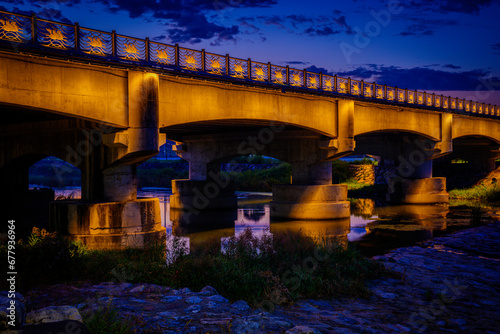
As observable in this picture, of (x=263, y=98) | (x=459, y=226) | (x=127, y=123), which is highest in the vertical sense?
(x=263, y=98)

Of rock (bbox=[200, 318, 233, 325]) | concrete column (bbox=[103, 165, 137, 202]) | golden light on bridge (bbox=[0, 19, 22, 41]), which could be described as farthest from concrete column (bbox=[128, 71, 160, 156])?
rock (bbox=[200, 318, 233, 325])

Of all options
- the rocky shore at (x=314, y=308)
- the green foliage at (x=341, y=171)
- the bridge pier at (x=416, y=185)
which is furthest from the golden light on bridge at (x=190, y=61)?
the green foliage at (x=341, y=171)

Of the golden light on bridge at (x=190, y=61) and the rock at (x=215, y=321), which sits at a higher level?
the golden light on bridge at (x=190, y=61)

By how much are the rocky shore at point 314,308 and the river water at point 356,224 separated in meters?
6.35

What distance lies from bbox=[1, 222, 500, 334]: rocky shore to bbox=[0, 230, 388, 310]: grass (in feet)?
1.27

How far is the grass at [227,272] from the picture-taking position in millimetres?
8527

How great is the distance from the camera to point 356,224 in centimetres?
2470

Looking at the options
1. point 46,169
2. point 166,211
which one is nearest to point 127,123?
point 166,211

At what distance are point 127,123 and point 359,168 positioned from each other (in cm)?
3884

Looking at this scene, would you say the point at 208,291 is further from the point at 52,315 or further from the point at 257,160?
the point at 257,160

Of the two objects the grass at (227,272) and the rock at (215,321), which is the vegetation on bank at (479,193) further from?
the rock at (215,321)

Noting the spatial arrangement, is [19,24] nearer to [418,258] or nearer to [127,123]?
[127,123]

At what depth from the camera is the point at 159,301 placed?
7570 mm

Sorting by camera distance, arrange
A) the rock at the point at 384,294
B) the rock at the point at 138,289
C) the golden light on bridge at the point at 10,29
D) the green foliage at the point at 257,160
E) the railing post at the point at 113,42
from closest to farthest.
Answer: the rock at the point at 138,289 < the rock at the point at 384,294 < the golden light on bridge at the point at 10,29 < the railing post at the point at 113,42 < the green foliage at the point at 257,160
